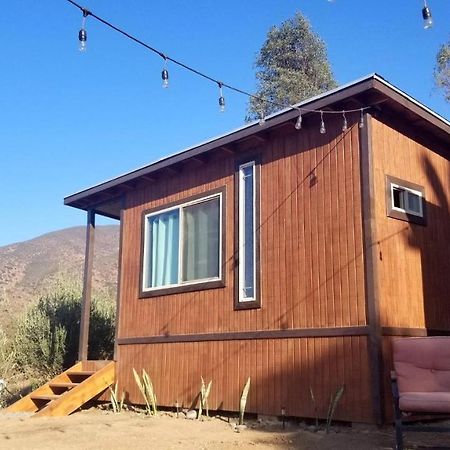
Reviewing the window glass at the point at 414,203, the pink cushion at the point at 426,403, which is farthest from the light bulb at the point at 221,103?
the pink cushion at the point at 426,403

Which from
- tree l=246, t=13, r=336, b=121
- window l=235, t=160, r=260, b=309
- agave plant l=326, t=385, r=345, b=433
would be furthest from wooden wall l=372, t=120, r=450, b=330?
tree l=246, t=13, r=336, b=121

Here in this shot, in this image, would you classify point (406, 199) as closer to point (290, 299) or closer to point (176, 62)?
point (290, 299)

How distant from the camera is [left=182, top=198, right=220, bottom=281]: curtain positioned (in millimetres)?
7578

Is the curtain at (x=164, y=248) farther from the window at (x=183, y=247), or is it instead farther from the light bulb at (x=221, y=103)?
the light bulb at (x=221, y=103)

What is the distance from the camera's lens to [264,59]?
2102cm

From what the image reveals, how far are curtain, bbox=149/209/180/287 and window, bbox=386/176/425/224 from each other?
10.3ft

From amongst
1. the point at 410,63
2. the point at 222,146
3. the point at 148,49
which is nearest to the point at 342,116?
the point at 222,146

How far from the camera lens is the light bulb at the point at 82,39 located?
13.9 ft

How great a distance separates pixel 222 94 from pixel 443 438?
12.5 feet

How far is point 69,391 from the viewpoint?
7602 millimetres

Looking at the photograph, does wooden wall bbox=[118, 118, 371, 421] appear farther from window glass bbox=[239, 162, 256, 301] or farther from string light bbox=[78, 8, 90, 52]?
string light bbox=[78, 8, 90, 52]

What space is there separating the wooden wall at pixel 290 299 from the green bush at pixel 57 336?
121 inches

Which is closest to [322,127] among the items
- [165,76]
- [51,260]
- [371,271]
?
[371,271]

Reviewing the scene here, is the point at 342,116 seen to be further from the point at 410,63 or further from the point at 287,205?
the point at 410,63
